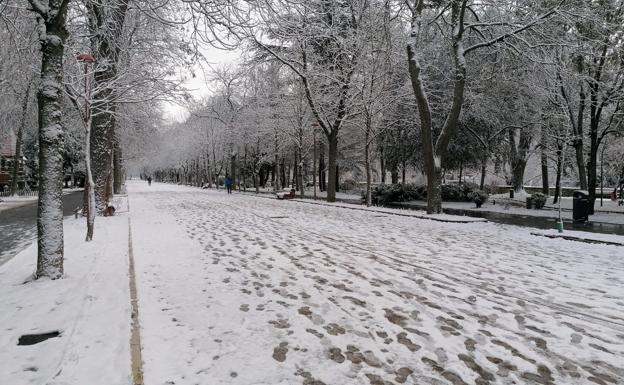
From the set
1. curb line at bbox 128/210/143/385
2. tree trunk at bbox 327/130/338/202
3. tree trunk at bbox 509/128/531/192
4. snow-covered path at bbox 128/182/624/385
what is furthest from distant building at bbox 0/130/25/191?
tree trunk at bbox 509/128/531/192

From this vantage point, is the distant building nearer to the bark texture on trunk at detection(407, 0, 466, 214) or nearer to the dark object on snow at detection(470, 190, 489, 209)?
the bark texture on trunk at detection(407, 0, 466, 214)

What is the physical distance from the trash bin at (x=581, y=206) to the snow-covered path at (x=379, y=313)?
7698 mm

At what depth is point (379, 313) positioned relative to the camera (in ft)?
16.8

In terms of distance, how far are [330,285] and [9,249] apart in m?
8.56

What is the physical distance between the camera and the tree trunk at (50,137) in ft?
19.9

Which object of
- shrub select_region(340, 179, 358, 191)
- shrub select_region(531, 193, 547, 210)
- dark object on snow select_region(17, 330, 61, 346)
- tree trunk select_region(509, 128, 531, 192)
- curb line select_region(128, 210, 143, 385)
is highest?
tree trunk select_region(509, 128, 531, 192)

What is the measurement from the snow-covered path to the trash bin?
25.3 ft

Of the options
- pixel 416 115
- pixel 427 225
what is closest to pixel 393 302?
pixel 427 225

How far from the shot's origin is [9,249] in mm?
9969

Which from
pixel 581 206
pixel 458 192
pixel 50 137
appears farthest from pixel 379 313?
pixel 458 192

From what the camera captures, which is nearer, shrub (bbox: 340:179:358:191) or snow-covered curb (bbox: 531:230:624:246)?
snow-covered curb (bbox: 531:230:624:246)

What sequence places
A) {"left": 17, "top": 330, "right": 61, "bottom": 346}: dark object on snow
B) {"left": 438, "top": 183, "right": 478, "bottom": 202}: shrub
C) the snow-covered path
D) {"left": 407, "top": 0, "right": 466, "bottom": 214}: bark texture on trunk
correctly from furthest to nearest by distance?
{"left": 438, "top": 183, "right": 478, "bottom": 202}: shrub < {"left": 407, "top": 0, "right": 466, "bottom": 214}: bark texture on trunk < {"left": 17, "top": 330, "right": 61, "bottom": 346}: dark object on snow < the snow-covered path

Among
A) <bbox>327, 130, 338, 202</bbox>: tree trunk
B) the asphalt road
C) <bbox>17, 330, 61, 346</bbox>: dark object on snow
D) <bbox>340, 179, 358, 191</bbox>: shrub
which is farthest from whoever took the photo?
<bbox>340, 179, 358, 191</bbox>: shrub

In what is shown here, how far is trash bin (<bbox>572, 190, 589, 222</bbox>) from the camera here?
54.7ft
